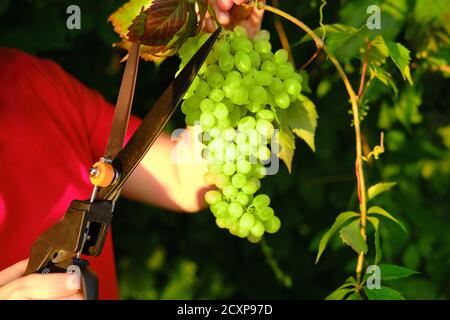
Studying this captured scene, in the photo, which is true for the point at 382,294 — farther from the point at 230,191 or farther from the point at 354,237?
the point at 230,191

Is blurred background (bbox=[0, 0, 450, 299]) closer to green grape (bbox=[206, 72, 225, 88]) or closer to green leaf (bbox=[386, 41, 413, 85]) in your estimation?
green leaf (bbox=[386, 41, 413, 85])

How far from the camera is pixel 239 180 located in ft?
3.45

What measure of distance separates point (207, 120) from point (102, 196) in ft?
0.57

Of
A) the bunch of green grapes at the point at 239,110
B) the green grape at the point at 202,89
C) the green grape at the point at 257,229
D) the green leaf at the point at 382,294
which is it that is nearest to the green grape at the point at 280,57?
the bunch of green grapes at the point at 239,110

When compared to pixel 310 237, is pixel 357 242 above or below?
above

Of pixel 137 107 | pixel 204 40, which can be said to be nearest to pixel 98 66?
pixel 137 107

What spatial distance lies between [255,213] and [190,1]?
29 centimetres

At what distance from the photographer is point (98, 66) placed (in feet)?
6.13

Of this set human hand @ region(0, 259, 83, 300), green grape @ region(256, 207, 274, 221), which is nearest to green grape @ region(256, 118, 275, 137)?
green grape @ region(256, 207, 274, 221)

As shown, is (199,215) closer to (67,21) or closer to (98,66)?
(98,66)

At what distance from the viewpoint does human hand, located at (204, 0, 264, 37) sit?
1.06m

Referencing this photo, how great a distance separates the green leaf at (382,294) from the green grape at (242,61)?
1.09 ft

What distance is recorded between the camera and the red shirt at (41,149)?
3.77 feet
